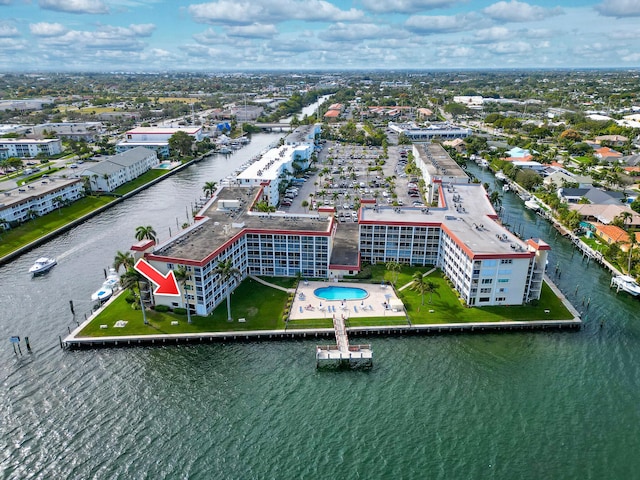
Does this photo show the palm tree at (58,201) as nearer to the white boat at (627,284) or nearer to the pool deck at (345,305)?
the pool deck at (345,305)

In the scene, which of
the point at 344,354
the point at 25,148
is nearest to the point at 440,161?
the point at 344,354

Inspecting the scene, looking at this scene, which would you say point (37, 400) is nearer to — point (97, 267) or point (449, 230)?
point (97, 267)

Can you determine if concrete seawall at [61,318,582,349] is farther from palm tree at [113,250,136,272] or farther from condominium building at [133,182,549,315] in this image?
palm tree at [113,250,136,272]

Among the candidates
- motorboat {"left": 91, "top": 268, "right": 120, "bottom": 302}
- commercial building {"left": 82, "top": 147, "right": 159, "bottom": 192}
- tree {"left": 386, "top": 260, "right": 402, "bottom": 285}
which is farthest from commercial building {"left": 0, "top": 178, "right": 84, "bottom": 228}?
tree {"left": 386, "top": 260, "right": 402, "bottom": 285}

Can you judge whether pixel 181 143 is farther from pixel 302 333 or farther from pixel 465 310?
pixel 465 310

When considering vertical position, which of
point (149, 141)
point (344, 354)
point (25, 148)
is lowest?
point (344, 354)

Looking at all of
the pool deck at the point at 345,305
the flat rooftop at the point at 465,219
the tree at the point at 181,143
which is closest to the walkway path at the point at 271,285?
the pool deck at the point at 345,305

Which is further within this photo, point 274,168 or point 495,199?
point 274,168
